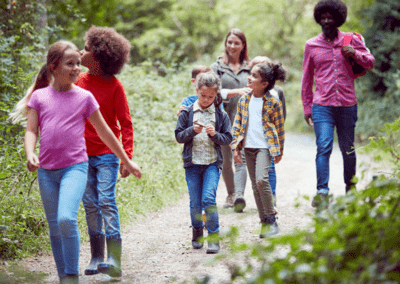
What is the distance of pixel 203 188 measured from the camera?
467 centimetres

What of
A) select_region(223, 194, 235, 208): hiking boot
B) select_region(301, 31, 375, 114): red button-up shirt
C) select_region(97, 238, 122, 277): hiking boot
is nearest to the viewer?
select_region(97, 238, 122, 277): hiking boot

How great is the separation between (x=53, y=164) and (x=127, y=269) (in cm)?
138

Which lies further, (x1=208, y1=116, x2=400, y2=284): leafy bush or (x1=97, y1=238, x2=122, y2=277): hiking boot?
(x1=97, y1=238, x2=122, y2=277): hiking boot

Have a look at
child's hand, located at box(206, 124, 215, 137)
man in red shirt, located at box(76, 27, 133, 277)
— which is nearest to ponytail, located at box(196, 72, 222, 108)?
child's hand, located at box(206, 124, 215, 137)

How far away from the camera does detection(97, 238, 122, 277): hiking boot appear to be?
379cm

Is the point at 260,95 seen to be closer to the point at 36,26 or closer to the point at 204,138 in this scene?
the point at 204,138

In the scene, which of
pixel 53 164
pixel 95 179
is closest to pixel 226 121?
pixel 95 179

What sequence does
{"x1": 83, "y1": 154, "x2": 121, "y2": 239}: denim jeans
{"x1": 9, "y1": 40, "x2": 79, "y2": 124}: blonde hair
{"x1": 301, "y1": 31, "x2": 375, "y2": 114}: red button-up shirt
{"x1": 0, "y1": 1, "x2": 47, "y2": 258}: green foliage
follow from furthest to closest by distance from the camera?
{"x1": 301, "y1": 31, "x2": 375, "y2": 114}: red button-up shirt, {"x1": 0, "y1": 1, "x2": 47, "y2": 258}: green foliage, {"x1": 83, "y1": 154, "x2": 121, "y2": 239}: denim jeans, {"x1": 9, "y1": 40, "x2": 79, "y2": 124}: blonde hair

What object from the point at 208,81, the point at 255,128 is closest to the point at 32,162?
the point at 208,81

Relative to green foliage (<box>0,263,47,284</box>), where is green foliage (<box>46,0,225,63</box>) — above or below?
above

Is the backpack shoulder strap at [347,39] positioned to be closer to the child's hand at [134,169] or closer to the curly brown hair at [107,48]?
the curly brown hair at [107,48]

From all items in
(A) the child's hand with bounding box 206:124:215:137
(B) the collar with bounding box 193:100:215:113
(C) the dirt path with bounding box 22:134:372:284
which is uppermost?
(B) the collar with bounding box 193:100:215:113

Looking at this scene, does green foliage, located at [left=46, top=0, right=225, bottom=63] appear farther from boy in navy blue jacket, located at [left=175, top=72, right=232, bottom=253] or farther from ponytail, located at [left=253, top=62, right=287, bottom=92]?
boy in navy blue jacket, located at [left=175, top=72, right=232, bottom=253]

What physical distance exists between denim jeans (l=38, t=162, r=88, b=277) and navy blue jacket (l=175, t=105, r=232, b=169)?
134 cm
